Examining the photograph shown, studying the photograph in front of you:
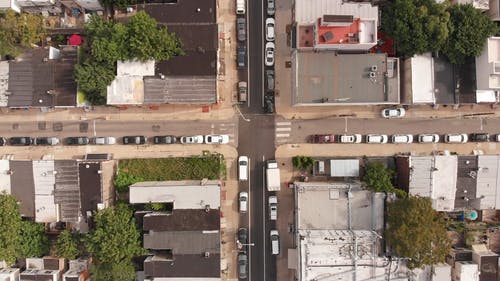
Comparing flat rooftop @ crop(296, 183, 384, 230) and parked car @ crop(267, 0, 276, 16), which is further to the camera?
parked car @ crop(267, 0, 276, 16)

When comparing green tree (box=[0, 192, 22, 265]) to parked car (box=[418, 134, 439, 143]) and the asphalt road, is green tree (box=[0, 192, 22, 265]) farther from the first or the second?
parked car (box=[418, 134, 439, 143])

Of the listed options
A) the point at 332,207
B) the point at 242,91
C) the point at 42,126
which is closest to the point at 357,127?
the point at 332,207

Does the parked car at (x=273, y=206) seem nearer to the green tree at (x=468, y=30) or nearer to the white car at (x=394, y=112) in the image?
the white car at (x=394, y=112)

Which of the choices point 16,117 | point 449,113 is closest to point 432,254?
point 449,113

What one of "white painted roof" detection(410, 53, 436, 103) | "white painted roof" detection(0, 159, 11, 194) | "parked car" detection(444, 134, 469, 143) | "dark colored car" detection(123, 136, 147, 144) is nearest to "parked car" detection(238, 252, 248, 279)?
"dark colored car" detection(123, 136, 147, 144)

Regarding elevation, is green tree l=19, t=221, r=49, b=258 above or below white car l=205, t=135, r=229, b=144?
below

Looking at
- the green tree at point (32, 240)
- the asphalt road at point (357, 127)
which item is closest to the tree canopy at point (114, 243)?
the green tree at point (32, 240)

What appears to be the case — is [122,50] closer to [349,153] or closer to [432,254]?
[349,153]

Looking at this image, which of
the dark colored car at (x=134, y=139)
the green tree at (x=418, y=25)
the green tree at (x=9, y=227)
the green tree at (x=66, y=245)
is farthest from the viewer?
the dark colored car at (x=134, y=139)
